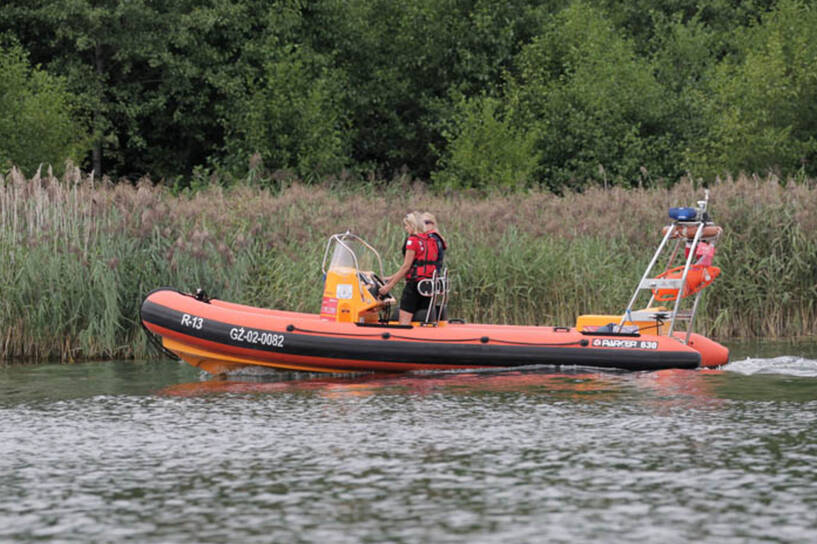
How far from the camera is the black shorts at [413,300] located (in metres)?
13.5

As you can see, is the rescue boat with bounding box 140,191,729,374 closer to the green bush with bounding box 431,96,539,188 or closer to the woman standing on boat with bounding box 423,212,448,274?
the woman standing on boat with bounding box 423,212,448,274

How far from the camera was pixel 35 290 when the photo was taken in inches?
560

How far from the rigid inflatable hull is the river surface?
0.61ft

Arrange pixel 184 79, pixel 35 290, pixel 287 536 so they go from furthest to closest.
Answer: pixel 184 79 < pixel 35 290 < pixel 287 536

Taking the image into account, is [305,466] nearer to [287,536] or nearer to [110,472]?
[110,472]

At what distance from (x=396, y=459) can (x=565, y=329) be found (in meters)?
4.92

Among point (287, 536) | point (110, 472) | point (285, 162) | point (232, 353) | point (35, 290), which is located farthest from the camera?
point (285, 162)

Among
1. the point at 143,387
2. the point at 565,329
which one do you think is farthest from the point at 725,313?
the point at 143,387

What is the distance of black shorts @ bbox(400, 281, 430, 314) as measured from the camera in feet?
44.2

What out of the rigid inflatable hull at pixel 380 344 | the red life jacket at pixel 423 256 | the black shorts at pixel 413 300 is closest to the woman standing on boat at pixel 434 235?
the red life jacket at pixel 423 256

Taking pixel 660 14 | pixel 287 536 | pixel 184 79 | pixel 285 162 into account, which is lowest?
pixel 287 536

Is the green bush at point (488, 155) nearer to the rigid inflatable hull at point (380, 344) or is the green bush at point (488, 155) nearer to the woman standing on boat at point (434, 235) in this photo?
the woman standing on boat at point (434, 235)

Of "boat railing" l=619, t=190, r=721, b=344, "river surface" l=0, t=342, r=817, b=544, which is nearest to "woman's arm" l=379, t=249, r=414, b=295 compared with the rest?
"river surface" l=0, t=342, r=817, b=544

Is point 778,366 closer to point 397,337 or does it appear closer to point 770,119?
point 397,337
